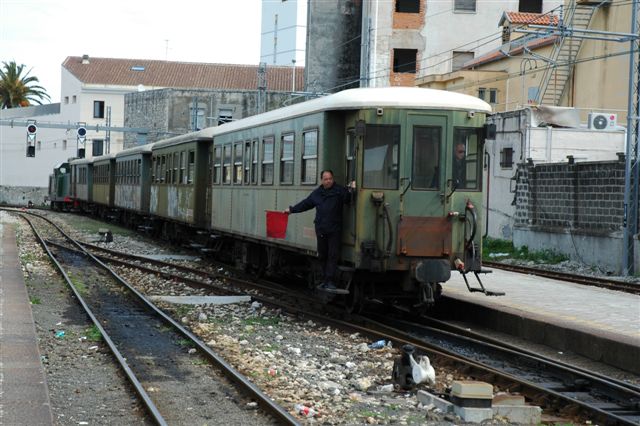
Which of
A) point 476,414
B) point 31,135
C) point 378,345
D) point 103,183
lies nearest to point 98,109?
point 31,135

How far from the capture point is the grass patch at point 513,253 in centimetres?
2523

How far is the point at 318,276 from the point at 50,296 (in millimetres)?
4986

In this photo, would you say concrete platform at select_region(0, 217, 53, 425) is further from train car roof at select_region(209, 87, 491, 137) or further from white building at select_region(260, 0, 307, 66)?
white building at select_region(260, 0, 307, 66)

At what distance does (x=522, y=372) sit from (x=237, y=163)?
394 inches

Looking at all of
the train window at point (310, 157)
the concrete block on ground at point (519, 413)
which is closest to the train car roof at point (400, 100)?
the train window at point (310, 157)

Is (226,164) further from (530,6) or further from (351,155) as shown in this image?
(530,6)

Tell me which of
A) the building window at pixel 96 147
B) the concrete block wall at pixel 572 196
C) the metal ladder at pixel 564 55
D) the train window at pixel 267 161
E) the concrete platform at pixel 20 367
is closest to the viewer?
the concrete platform at pixel 20 367

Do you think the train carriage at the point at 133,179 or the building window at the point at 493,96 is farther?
the building window at the point at 493,96

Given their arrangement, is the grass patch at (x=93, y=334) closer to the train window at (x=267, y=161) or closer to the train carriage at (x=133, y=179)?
the train window at (x=267, y=161)

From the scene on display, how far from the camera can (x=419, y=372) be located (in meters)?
8.90

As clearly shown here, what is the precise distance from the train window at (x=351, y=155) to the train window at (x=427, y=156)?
78 centimetres

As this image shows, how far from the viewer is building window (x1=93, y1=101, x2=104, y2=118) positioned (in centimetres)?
8338

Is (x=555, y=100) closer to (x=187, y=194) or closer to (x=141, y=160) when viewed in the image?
(x=141, y=160)

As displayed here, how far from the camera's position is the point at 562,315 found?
512 inches
